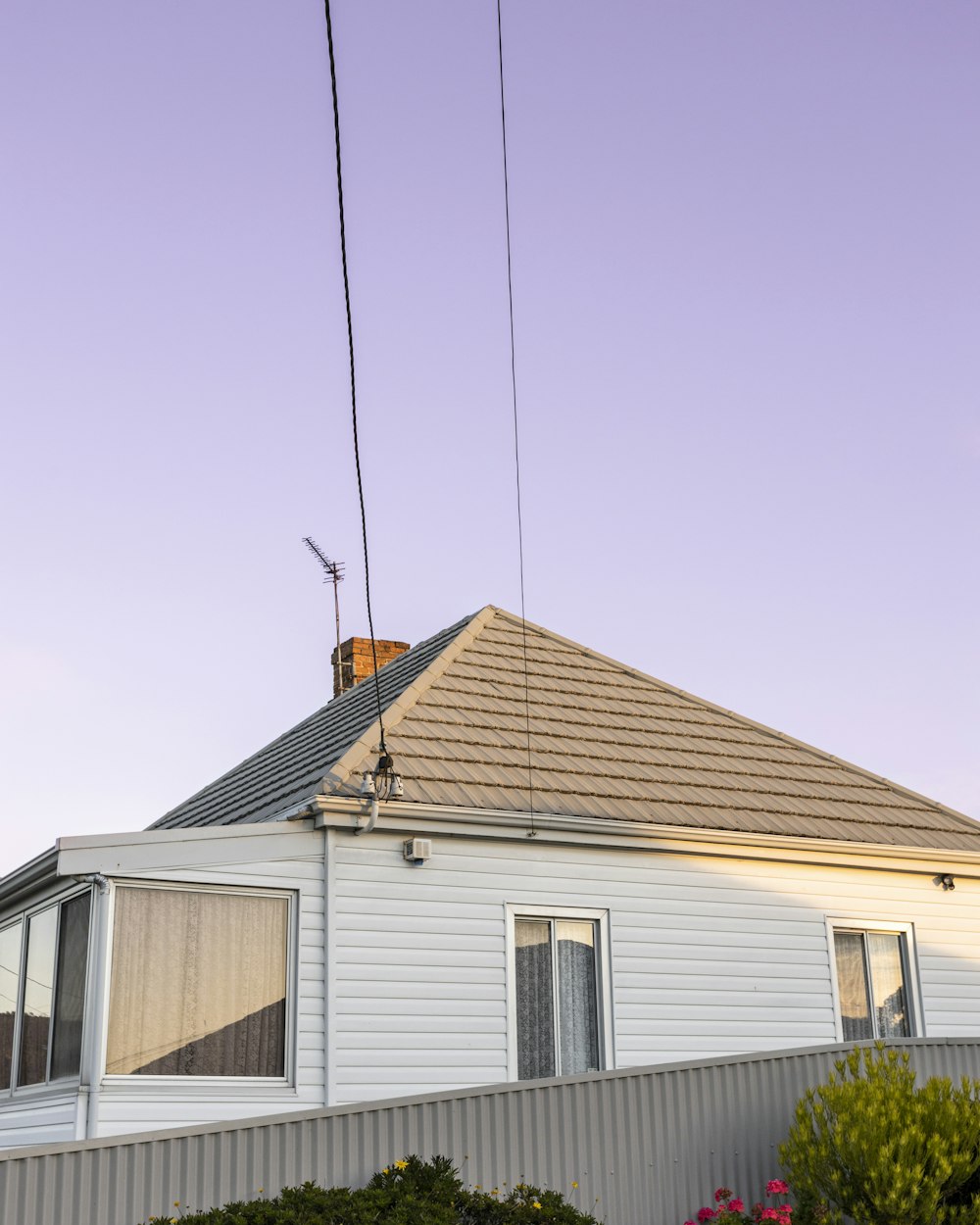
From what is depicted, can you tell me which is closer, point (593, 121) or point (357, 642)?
point (593, 121)

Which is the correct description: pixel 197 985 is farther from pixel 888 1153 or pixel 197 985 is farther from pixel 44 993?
pixel 888 1153

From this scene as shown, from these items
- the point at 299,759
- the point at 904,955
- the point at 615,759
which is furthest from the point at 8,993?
the point at 904,955

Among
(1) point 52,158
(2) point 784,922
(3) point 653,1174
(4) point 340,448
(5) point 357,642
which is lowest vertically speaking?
(3) point 653,1174

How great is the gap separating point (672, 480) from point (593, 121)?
255 inches

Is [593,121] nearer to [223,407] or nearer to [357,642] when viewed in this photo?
[223,407]

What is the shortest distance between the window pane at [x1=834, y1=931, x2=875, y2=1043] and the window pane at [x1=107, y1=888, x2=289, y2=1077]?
6.05m

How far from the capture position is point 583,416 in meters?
18.1

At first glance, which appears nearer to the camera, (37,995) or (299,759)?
(37,995)

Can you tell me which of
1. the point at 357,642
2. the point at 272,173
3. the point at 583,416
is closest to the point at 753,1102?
the point at 272,173

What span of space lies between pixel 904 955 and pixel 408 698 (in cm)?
586

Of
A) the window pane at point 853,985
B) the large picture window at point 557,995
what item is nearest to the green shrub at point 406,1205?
the large picture window at point 557,995

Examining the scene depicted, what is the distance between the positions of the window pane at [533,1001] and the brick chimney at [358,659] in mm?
8222

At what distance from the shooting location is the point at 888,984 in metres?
15.8

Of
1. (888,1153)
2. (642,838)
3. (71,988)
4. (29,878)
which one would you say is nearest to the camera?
(888,1153)
